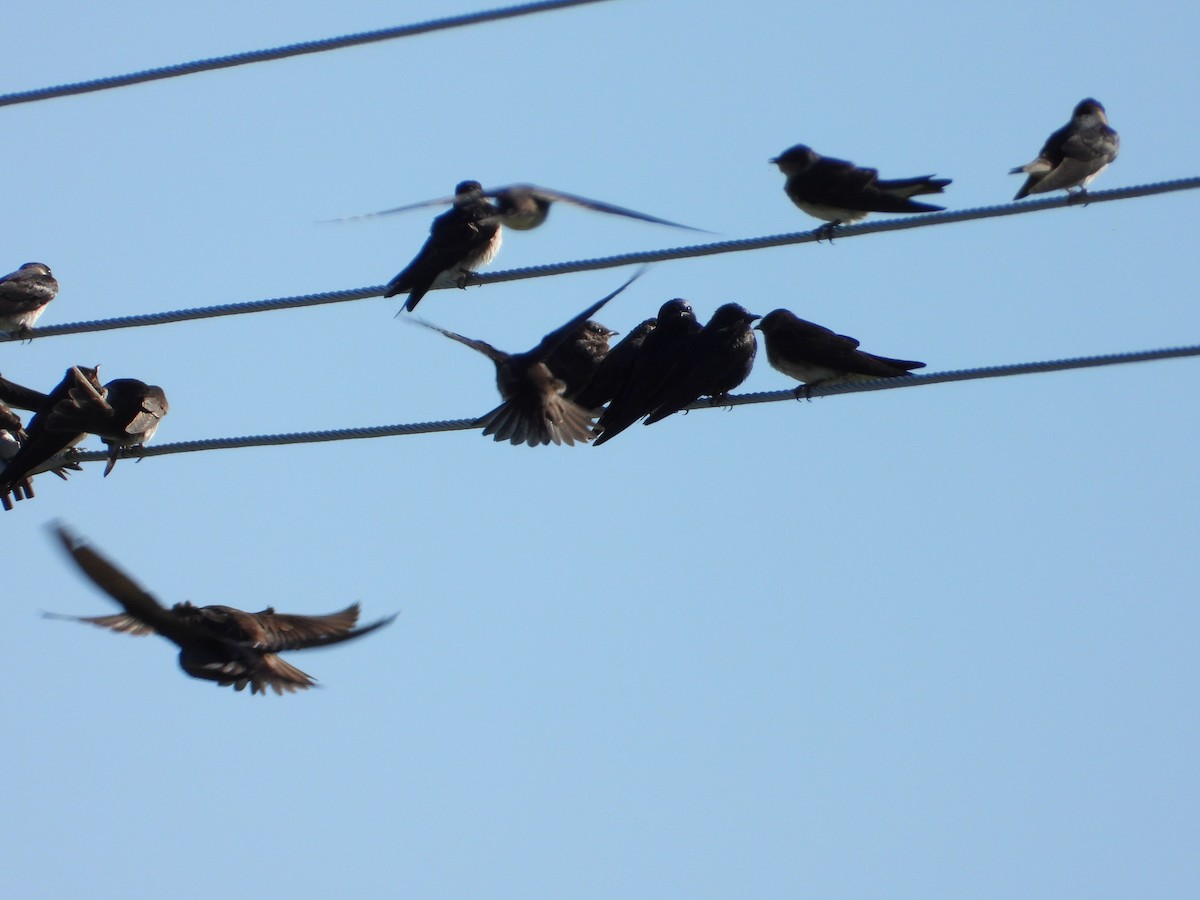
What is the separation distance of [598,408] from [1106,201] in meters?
3.75

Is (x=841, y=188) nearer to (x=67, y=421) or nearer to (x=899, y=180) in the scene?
(x=899, y=180)

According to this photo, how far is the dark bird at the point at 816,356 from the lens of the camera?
11250 mm

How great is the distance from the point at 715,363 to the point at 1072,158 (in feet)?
9.36

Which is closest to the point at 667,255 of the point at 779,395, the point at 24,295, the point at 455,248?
the point at 779,395

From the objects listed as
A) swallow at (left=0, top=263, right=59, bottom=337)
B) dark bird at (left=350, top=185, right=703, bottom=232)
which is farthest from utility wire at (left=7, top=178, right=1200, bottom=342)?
swallow at (left=0, top=263, right=59, bottom=337)

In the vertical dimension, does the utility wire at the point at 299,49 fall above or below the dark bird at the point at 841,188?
below

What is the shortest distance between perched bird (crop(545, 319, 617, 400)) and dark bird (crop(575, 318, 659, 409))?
0.12 meters

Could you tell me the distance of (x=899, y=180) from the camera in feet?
36.3

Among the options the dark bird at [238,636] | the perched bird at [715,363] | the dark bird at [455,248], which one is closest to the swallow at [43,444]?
the dark bird at [238,636]

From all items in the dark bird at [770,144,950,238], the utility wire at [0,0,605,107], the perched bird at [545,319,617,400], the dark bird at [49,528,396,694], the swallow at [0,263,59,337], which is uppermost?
the swallow at [0,263,59,337]

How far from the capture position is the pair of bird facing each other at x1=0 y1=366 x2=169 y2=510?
1127 centimetres

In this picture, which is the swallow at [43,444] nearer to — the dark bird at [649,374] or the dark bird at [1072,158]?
the dark bird at [649,374]

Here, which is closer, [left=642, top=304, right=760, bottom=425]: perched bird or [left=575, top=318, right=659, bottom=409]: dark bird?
[left=642, top=304, right=760, bottom=425]: perched bird

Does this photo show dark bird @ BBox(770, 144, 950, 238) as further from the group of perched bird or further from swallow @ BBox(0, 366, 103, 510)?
swallow @ BBox(0, 366, 103, 510)
